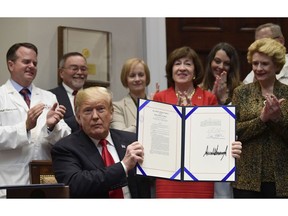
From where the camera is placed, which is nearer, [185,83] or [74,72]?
[185,83]

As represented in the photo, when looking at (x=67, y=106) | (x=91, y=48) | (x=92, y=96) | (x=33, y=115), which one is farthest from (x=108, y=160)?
(x=91, y=48)

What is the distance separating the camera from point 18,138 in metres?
4.96

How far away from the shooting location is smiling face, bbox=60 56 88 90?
590cm

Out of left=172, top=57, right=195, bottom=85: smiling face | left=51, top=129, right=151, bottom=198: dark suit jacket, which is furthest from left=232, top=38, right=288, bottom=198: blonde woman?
left=51, top=129, right=151, bottom=198: dark suit jacket

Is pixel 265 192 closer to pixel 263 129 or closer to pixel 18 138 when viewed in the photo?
pixel 263 129

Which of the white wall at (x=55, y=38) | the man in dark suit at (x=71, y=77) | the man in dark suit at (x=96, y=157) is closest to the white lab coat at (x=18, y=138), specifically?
the man in dark suit at (x=71, y=77)

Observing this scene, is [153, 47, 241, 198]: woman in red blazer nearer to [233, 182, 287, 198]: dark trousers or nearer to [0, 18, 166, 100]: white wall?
[233, 182, 287, 198]: dark trousers

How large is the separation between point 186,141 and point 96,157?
51 cm

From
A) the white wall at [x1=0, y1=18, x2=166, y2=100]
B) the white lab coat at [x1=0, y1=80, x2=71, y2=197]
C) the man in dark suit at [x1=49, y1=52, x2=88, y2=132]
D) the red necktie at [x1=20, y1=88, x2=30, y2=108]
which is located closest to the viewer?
the white lab coat at [x1=0, y1=80, x2=71, y2=197]

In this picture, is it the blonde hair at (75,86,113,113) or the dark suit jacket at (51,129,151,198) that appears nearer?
the dark suit jacket at (51,129,151,198)

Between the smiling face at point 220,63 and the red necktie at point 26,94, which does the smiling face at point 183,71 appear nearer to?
the smiling face at point 220,63

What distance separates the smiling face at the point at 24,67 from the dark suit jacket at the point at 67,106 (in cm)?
40

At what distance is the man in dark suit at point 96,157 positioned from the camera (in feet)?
13.2

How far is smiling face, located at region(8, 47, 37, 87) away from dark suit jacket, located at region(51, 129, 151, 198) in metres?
1.20
